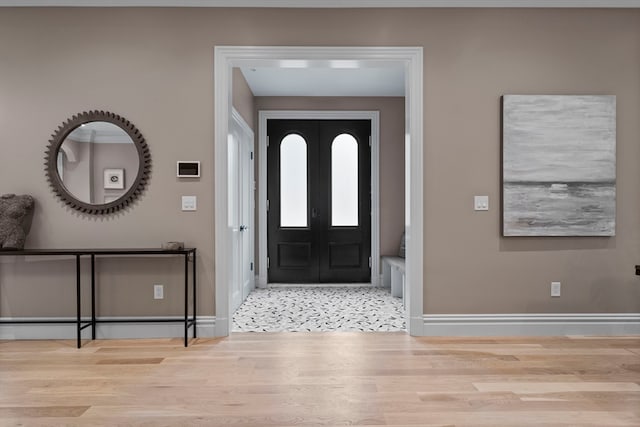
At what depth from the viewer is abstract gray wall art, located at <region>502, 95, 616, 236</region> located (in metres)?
→ 3.60

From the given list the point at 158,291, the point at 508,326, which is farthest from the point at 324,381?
the point at 508,326

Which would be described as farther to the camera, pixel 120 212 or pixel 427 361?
pixel 120 212

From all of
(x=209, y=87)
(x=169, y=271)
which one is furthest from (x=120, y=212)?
(x=209, y=87)

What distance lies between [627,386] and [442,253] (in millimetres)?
1508

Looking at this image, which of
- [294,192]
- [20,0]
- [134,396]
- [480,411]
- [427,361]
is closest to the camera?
[480,411]

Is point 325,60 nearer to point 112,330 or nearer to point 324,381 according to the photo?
point 324,381

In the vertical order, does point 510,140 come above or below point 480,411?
above

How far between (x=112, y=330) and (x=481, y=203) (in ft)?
10.8

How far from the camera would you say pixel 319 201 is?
6.45m

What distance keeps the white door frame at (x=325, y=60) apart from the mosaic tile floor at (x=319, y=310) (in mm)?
520

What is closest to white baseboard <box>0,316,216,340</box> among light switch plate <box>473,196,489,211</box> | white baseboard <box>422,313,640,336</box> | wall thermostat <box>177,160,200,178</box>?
wall thermostat <box>177,160,200,178</box>

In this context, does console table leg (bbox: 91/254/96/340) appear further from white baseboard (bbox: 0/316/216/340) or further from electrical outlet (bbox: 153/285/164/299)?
electrical outlet (bbox: 153/285/164/299)

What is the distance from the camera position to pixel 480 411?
90.3 inches

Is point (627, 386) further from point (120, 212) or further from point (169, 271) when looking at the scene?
point (120, 212)
